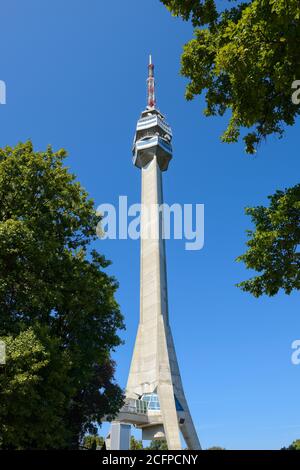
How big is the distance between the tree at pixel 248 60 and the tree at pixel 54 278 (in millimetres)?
9556

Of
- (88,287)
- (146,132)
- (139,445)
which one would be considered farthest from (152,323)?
(88,287)

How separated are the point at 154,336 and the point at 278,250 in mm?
50407

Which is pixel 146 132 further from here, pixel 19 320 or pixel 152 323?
pixel 19 320

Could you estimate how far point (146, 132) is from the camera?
78.6 metres

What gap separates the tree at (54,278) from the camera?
18.2 metres

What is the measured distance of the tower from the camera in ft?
184

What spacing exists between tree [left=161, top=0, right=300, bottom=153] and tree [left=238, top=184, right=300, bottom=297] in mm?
2140

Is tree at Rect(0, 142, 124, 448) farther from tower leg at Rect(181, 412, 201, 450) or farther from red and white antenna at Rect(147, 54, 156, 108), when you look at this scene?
red and white antenna at Rect(147, 54, 156, 108)

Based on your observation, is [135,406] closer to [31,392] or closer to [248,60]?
[31,392]

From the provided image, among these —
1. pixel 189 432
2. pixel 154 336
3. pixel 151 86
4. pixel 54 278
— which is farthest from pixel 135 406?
pixel 151 86

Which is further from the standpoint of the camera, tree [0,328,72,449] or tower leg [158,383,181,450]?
tower leg [158,383,181,450]

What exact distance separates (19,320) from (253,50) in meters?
14.6

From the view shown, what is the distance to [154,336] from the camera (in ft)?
203

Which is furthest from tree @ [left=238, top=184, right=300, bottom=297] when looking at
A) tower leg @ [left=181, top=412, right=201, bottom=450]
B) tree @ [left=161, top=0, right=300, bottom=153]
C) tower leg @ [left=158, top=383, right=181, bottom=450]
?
tower leg @ [left=181, top=412, right=201, bottom=450]
